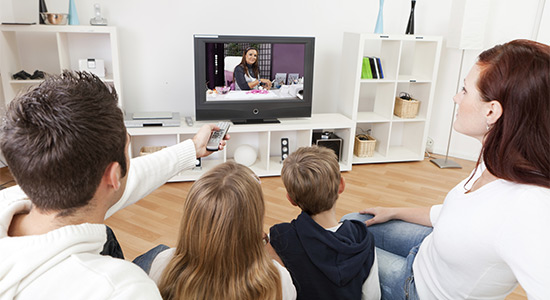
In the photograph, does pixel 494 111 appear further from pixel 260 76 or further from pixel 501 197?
pixel 260 76

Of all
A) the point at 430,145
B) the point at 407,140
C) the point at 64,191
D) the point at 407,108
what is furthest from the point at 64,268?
the point at 430,145

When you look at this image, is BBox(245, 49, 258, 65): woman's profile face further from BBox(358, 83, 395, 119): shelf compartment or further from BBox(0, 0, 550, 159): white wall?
BBox(358, 83, 395, 119): shelf compartment

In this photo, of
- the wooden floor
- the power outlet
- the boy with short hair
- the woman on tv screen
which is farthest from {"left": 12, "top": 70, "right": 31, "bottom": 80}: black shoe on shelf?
the power outlet

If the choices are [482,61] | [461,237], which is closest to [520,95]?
[482,61]

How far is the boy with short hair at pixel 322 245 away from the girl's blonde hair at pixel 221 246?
0.77 ft

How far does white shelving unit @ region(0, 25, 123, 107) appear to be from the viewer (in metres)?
3.06

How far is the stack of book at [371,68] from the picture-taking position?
12.2ft

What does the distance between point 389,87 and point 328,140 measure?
77 cm

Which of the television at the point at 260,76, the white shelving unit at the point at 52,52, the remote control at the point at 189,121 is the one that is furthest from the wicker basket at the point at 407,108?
the white shelving unit at the point at 52,52

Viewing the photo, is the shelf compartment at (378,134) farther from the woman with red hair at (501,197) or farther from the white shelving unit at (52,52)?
the woman with red hair at (501,197)

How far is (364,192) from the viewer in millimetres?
3266

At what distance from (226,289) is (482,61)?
100cm

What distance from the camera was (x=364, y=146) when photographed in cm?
387

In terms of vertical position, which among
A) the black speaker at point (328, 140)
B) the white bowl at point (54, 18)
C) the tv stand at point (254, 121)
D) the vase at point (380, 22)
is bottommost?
the black speaker at point (328, 140)
